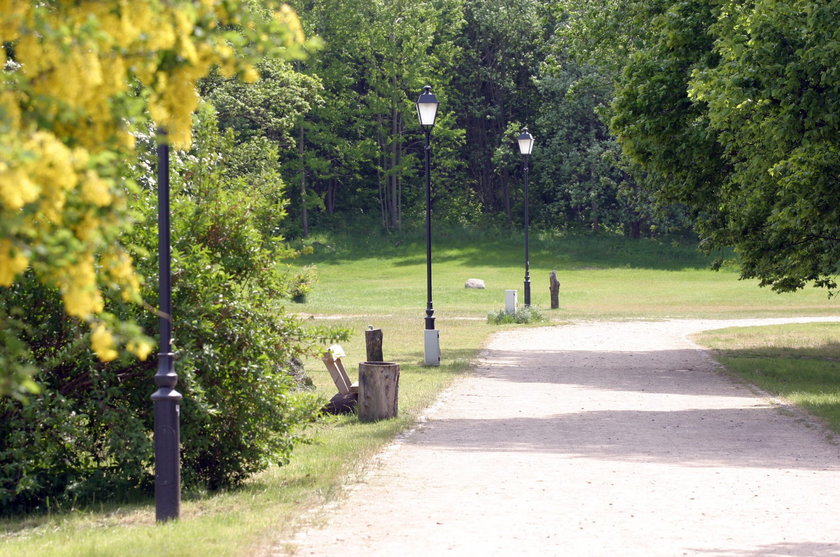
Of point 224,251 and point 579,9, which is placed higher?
point 579,9

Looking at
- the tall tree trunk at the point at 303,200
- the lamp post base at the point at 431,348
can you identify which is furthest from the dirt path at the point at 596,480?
the tall tree trunk at the point at 303,200

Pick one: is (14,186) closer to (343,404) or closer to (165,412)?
(165,412)

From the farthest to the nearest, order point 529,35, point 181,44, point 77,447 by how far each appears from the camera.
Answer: point 529,35
point 77,447
point 181,44

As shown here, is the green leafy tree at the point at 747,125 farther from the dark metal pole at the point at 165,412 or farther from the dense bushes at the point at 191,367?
the dark metal pole at the point at 165,412

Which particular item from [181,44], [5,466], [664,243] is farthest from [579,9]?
[664,243]

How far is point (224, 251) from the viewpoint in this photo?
10125 mm

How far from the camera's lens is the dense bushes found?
9109 millimetres

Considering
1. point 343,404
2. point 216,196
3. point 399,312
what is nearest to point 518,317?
point 399,312

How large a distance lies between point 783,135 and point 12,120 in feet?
42.5

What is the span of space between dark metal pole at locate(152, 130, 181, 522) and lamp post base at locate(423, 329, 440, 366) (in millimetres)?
13542

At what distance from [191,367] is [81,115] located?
5.77m

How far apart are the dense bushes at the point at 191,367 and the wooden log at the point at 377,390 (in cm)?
349

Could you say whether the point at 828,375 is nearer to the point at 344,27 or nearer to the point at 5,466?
A: the point at 5,466

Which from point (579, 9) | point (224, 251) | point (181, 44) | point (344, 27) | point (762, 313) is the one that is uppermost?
point (344, 27)
